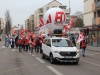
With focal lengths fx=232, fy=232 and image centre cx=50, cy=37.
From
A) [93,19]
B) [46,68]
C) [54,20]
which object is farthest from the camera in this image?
[93,19]

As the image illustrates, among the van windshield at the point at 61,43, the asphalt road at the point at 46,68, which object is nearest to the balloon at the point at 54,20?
the van windshield at the point at 61,43

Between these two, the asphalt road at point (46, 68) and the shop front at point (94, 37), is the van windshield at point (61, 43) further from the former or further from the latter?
the shop front at point (94, 37)

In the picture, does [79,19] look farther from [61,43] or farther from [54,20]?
[61,43]

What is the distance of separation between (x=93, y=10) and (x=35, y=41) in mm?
23954

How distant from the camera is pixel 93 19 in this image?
4591cm

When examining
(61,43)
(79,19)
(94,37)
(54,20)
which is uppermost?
(79,19)

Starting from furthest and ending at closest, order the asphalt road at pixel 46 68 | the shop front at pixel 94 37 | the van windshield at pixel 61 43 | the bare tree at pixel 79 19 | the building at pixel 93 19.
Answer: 1. the bare tree at pixel 79 19
2. the building at pixel 93 19
3. the shop front at pixel 94 37
4. the van windshield at pixel 61 43
5. the asphalt road at pixel 46 68

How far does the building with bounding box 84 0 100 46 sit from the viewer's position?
39.7m

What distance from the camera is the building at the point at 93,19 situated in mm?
39734

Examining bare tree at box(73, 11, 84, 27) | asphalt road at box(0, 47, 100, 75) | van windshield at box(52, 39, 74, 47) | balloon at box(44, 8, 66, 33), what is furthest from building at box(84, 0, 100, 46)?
bare tree at box(73, 11, 84, 27)

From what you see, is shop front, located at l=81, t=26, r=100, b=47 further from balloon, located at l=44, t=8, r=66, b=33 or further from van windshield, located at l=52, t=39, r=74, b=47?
van windshield, located at l=52, t=39, r=74, b=47

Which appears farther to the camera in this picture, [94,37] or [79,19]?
[79,19]

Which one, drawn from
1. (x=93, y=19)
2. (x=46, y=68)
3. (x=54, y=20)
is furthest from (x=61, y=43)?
(x=93, y=19)

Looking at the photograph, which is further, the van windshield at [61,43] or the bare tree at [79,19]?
the bare tree at [79,19]
